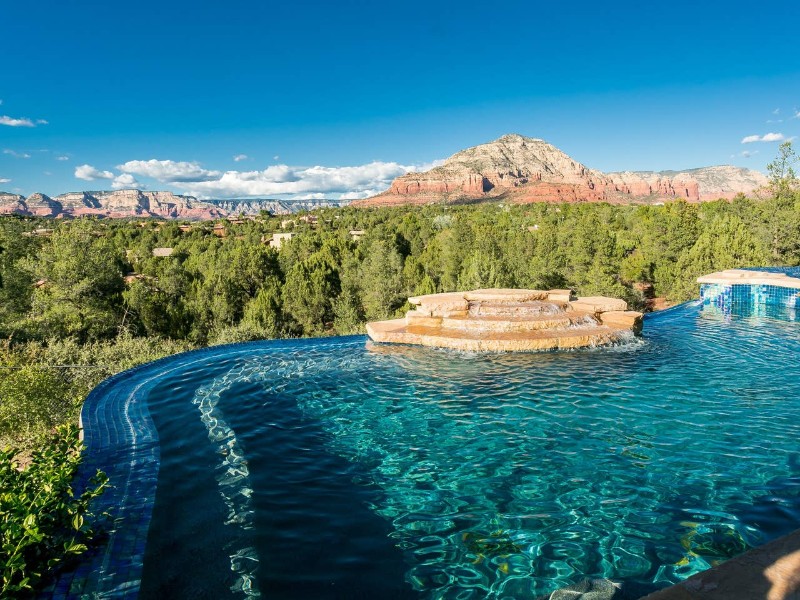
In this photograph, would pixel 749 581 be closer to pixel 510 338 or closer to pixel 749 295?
pixel 510 338

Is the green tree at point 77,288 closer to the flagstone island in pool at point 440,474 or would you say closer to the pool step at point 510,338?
the flagstone island in pool at point 440,474

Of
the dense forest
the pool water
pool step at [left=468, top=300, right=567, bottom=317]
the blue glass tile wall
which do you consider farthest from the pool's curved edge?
the blue glass tile wall

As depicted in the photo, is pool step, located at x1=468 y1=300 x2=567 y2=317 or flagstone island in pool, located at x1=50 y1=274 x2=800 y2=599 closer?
flagstone island in pool, located at x1=50 y1=274 x2=800 y2=599

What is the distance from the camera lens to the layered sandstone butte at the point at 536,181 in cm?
12912

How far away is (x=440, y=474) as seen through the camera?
5574mm

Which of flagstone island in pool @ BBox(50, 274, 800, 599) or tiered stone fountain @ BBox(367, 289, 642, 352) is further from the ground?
tiered stone fountain @ BBox(367, 289, 642, 352)

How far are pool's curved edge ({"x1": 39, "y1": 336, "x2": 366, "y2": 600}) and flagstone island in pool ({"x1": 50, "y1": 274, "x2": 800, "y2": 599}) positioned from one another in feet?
0.08

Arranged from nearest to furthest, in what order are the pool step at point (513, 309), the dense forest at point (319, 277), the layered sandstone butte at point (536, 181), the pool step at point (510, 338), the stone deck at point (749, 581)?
the stone deck at point (749, 581)
the pool step at point (510, 338)
the pool step at point (513, 309)
the dense forest at point (319, 277)
the layered sandstone butte at point (536, 181)

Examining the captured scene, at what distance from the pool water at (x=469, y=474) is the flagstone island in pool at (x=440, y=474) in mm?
25

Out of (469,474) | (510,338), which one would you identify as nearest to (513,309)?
(510,338)

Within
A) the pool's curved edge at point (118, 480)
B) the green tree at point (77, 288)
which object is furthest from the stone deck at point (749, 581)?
the green tree at point (77, 288)

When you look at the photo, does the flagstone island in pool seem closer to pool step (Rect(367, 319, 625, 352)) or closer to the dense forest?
pool step (Rect(367, 319, 625, 352))

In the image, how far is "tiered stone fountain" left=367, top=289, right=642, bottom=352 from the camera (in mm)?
10617

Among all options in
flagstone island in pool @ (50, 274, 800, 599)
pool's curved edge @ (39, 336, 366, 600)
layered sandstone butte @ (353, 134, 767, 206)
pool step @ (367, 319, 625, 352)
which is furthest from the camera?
layered sandstone butte @ (353, 134, 767, 206)
